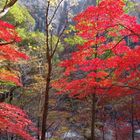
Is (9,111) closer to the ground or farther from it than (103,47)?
closer to the ground

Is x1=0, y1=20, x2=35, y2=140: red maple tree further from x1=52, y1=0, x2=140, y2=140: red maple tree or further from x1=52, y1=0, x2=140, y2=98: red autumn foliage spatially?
x1=52, y1=0, x2=140, y2=98: red autumn foliage

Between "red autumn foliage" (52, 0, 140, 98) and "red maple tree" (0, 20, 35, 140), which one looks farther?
"red autumn foliage" (52, 0, 140, 98)

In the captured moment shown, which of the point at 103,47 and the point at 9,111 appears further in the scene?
the point at 103,47

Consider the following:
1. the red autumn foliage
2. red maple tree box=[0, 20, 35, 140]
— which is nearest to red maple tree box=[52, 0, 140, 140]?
the red autumn foliage

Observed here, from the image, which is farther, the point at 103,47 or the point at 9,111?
the point at 103,47

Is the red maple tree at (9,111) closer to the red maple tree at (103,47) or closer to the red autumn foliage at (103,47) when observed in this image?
the red maple tree at (103,47)

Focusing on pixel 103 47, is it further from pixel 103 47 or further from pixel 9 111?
pixel 9 111

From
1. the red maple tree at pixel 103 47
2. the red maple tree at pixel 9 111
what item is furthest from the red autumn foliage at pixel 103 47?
the red maple tree at pixel 9 111

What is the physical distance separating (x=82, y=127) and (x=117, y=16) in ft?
45.1

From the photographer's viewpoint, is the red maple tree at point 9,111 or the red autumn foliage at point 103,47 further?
the red autumn foliage at point 103,47

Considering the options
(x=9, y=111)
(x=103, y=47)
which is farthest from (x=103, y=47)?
(x=9, y=111)

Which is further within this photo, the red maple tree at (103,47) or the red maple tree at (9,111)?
the red maple tree at (103,47)

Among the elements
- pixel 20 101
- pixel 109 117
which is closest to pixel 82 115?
pixel 109 117

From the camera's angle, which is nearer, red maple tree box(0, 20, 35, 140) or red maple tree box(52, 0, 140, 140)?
red maple tree box(0, 20, 35, 140)
